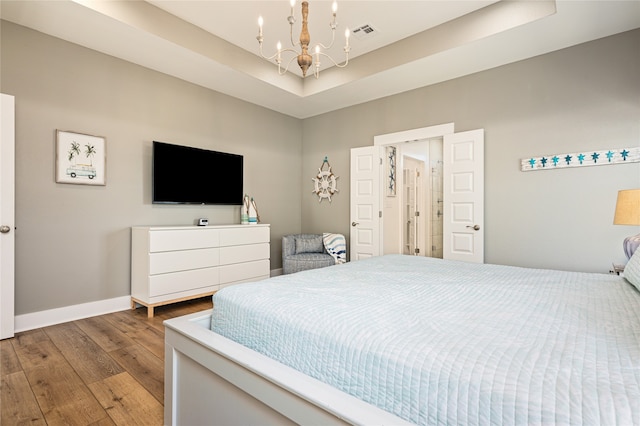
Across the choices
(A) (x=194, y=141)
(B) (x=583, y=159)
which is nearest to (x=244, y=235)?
(A) (x=194, y=141)

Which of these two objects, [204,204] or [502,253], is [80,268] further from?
[502,253]

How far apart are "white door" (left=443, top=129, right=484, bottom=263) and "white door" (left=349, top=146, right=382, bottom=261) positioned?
93 centimetres

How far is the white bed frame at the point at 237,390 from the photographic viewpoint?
829mm

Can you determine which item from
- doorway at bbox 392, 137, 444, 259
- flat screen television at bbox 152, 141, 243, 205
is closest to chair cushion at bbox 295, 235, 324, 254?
flat screen television at bbox 152, 141, 243, 205

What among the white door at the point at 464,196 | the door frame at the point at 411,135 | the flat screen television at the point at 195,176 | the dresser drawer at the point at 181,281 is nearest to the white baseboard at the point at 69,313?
the dresser drawer at the point at 181,281

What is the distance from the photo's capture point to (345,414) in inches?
30.6

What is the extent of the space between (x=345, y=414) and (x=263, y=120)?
452cm

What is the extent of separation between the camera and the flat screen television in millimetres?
3562

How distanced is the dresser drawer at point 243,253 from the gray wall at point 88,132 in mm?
594

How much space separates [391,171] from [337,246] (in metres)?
1.50

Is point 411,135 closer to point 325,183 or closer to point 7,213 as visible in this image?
point 325,183

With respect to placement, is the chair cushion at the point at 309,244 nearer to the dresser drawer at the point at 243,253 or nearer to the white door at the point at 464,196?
the dresser drawer at the point at 243,253

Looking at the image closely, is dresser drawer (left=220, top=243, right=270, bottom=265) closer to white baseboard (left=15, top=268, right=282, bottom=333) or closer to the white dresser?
the white dresser

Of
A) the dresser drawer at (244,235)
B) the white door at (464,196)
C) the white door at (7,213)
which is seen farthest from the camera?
the dresser drawer at (244,235)
